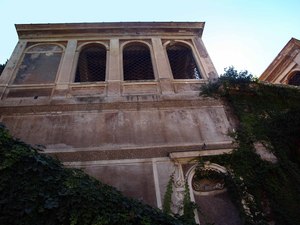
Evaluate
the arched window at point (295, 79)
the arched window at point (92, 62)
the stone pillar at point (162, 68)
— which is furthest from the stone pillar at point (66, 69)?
the arched window at point (295, 79)

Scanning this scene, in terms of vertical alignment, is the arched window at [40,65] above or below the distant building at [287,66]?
below

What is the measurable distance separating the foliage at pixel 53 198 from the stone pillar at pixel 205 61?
6556 mm

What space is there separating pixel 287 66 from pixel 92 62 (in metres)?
9.89

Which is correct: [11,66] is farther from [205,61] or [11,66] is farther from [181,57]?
[205,61]

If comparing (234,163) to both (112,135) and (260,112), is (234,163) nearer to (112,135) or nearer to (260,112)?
(260,112)

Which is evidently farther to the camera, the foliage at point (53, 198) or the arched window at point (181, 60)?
the arched window at point (181, 60)

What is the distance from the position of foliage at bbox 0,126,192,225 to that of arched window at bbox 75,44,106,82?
683 centimetres

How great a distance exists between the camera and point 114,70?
10.6m

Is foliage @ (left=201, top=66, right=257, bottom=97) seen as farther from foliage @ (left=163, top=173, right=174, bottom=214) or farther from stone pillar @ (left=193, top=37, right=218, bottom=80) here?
foliage @ (left=163, top=173, right=174, bottom=214)

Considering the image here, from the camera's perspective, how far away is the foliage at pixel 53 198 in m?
4.80

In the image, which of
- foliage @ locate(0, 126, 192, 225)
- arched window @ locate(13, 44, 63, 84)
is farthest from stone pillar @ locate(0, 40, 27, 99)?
foliage @ locate(0, 126, 192, 225)

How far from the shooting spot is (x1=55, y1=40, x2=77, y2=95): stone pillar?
31.8 feet

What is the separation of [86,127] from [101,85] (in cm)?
209

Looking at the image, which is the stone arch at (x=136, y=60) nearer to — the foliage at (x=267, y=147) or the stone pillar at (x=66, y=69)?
the stone pillar at (x=66, y=69)
